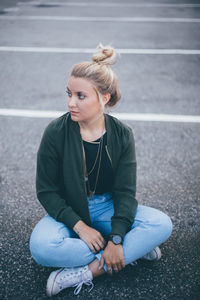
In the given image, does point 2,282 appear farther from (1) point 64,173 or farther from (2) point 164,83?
(2) point 164,83

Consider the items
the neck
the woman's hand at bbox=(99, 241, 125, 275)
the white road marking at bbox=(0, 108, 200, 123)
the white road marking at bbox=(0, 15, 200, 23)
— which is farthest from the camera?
the white road marking at bbox=(0, 15, 200, 23)

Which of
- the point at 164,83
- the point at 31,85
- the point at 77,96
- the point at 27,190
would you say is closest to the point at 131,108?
the point at 164,83

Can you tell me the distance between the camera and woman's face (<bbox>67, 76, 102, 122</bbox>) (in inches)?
80.6

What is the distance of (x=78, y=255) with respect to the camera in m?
2.01

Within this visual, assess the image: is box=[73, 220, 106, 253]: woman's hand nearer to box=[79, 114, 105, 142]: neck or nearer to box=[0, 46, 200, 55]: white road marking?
box=[79, 114, 105, 142]: neck

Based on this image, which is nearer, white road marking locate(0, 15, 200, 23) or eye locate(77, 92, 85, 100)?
eye locate(77, 92, 85, 100)

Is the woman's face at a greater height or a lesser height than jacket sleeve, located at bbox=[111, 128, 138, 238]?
greater

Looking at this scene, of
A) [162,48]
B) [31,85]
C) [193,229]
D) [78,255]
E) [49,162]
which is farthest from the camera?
[162,48]

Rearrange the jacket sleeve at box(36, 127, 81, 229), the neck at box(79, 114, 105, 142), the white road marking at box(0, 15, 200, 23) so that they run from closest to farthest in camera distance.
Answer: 1. the jacket sleeve at box(36, 127, 81, 229)
2. the neck at box(79, 114, 105, 142)
3. the white road marking at box(0, 15, 200, 23)

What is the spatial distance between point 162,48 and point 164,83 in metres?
1.84

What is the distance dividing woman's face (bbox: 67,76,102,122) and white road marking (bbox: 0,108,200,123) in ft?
7.12

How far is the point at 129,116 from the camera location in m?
4.30

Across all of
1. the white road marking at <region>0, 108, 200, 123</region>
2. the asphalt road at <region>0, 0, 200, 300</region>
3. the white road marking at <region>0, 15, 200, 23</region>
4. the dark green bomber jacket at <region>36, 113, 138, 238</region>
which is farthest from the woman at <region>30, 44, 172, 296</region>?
the white road marking at <region>0, 15, 200, 23</region>

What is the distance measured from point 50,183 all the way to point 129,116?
92.6 inches
